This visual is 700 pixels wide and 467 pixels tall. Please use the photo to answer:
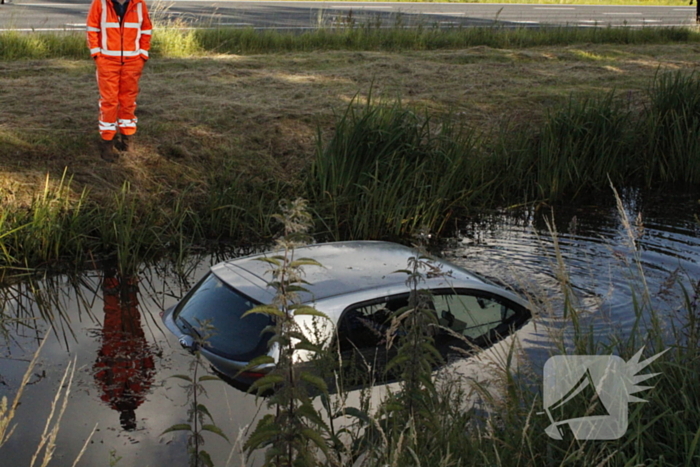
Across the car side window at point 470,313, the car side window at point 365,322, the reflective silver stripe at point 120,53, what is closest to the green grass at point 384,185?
the reflective silver stripe at point 120,53

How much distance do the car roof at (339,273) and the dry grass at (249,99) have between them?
3948 mm

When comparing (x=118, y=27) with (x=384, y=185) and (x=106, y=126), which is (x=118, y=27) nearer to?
(x=106, y=126)

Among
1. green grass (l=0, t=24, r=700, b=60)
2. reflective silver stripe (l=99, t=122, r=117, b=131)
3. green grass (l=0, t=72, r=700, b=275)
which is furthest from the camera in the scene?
green grass (l=0, t=24, r=700, b=60)

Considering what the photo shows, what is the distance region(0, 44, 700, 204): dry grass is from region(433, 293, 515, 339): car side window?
4512 mm

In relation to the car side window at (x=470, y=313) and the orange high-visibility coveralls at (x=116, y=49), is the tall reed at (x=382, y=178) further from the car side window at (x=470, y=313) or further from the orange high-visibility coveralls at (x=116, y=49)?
the car side window at (x=470, y=313)

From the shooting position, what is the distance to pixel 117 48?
920 centimetres

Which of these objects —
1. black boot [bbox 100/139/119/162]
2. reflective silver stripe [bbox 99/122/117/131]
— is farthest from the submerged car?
reflective silver stripe [bbox 99/122/117/131]

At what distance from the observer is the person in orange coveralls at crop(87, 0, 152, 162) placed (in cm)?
913

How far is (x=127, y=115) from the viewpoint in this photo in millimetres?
9633

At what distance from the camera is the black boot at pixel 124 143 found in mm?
9875

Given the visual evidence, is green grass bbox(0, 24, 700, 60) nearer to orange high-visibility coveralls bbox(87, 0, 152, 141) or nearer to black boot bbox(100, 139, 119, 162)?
black boot bbox(100, 139, 119, 162)

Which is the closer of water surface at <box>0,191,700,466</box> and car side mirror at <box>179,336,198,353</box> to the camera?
water surface at <box>0,191,700,466</box>

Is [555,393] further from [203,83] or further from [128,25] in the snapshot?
[203,83]

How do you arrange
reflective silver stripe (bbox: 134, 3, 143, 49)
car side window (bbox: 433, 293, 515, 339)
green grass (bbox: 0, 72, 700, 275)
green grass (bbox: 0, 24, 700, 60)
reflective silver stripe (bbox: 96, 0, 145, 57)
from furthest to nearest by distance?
green grass (bbox: 0, 24, 700, 60) < reflective silver stripe (bbox: 134, 3, 143, 49) < reflective silver stripe (bbox: 96, 0, 145, 57) < green grass (bbox: 0, 72, 700, 275) < car side window (bbox: 433, 293, 515, 339)
